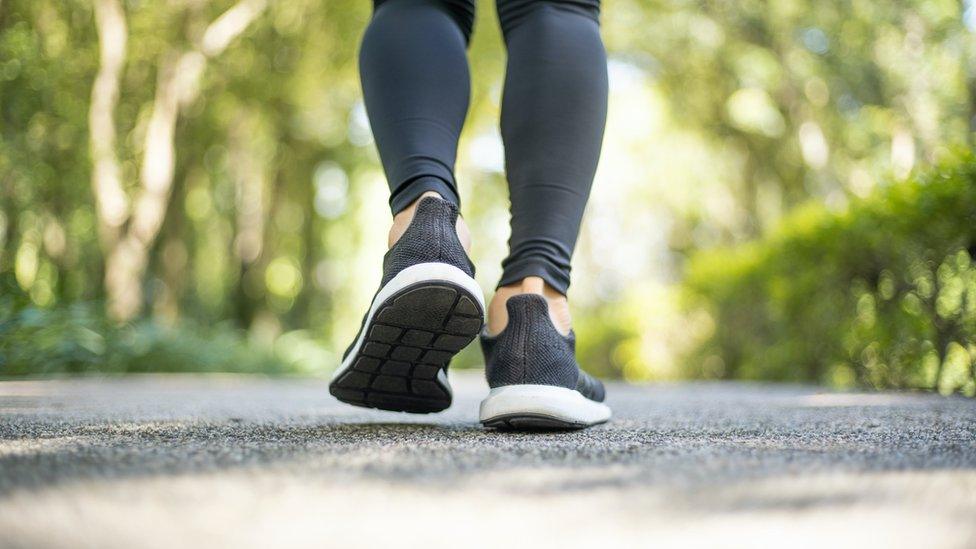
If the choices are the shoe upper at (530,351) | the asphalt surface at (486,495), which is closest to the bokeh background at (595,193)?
the shoe upper at (530,351)

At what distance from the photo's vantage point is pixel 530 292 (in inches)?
59.1

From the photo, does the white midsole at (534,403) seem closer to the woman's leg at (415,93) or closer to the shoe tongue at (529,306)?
the shoe tongue at (529,306)

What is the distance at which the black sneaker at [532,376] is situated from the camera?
138 centimetres

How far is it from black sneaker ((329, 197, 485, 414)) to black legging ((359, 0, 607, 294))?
4.1 inches

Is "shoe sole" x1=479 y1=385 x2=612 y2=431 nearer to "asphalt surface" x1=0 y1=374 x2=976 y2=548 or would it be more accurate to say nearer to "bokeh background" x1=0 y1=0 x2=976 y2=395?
"asphalt surface" x1=0 y1=374 x2=976 y2=548

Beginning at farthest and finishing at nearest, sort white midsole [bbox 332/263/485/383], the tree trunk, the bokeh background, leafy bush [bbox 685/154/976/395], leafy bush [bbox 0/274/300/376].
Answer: the tree trunk → leafy bush [bbox 0/274/300/376] → the bokeh background → leafy bush [bbox 685/154/976/395] → white midsole [bbox 332/263/485/383]

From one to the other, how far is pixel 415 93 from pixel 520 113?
0.19m

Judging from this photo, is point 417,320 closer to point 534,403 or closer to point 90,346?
point 534,403

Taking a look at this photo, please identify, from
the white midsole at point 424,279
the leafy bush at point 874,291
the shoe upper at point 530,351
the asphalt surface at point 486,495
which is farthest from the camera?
the leafy bush at point 874,291

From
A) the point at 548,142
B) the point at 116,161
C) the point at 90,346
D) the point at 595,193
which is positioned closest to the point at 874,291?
the point at 548,142

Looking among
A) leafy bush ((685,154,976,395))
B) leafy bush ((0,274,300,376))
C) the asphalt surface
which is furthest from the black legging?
leafy bush ((0,274,300,376))

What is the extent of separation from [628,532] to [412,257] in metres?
0.78

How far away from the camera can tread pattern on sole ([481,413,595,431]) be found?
1.38 meters

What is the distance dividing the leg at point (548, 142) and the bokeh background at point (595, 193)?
179 cm
